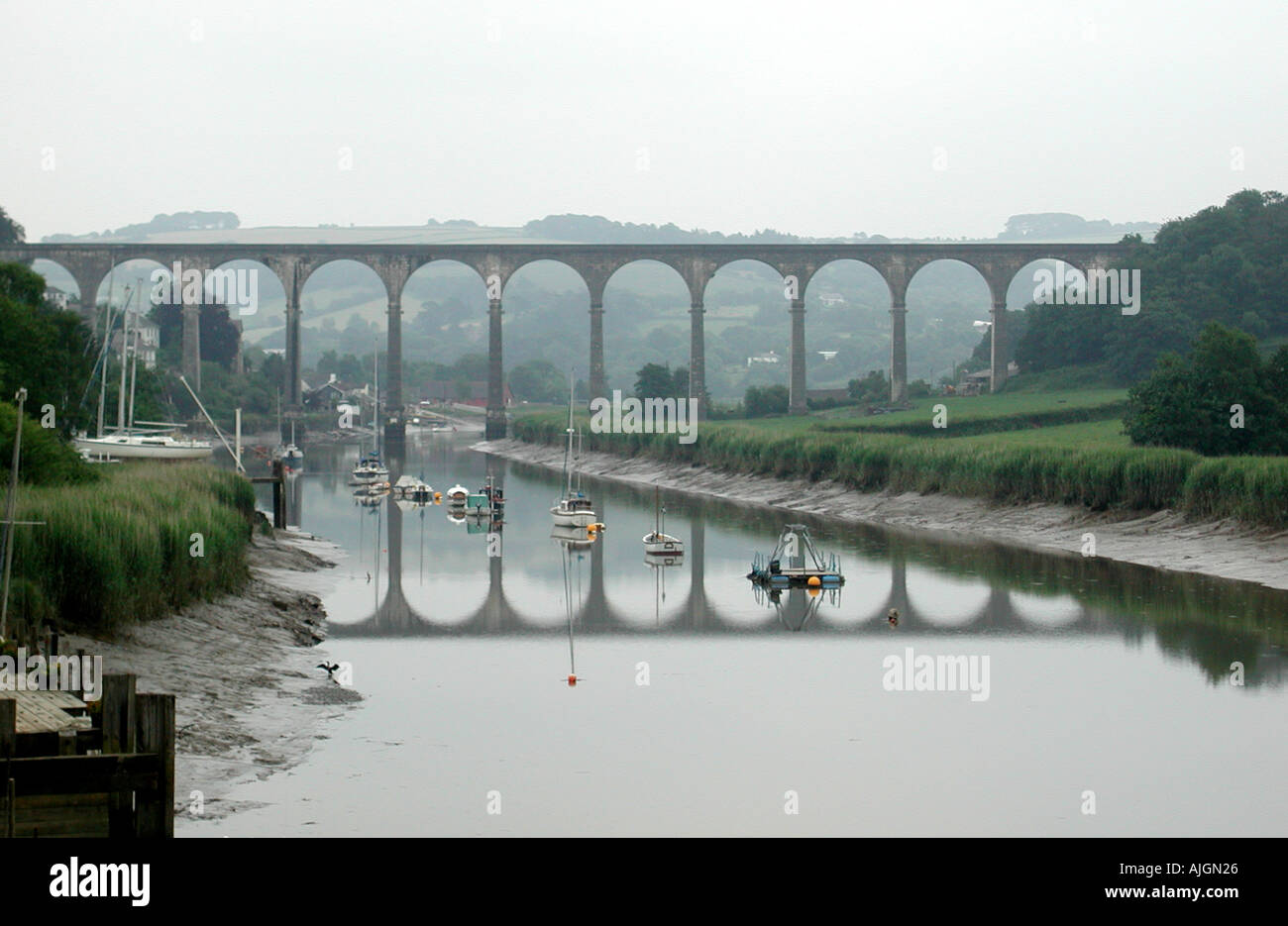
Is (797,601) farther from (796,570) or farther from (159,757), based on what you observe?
(159,757)

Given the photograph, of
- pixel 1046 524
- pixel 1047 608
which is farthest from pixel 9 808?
pixel 1046 524

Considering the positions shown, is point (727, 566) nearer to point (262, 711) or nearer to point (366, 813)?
point (262, 711)

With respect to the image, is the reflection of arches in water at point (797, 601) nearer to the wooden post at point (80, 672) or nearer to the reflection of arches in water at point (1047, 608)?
the reflection of arches in water at point (1047, 608)

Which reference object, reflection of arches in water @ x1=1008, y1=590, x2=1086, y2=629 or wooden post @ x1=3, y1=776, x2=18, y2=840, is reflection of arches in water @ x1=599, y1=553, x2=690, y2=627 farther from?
wooden post @ x1=3, y1=776, x2=18, y2=840

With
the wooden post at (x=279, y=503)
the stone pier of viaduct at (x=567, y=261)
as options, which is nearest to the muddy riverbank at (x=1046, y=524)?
the wooden post at (x=279, y=503)

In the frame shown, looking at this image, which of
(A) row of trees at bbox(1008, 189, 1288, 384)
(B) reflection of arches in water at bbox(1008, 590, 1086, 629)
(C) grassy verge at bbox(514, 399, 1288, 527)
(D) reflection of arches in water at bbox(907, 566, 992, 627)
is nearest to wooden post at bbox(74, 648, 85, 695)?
(D) reflection of arches in water at bbox(907, 566, 992, 627)
